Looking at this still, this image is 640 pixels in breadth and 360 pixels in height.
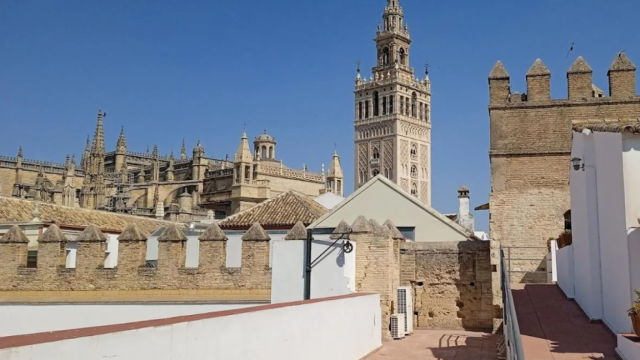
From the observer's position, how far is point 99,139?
61.2 metres

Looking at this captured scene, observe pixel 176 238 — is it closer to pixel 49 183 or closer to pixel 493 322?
pixel 493 322

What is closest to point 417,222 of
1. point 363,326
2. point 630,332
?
point 363,326

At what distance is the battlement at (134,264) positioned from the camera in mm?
15508

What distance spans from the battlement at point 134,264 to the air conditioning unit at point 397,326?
3128 millimetres

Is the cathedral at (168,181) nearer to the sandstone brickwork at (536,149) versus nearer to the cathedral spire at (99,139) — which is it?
the cathedral spire at (99,139)

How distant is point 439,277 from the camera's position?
15984mm

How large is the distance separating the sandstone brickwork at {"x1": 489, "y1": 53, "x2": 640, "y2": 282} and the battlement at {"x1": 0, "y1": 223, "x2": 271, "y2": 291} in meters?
9.62

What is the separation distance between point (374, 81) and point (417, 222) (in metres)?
72.6

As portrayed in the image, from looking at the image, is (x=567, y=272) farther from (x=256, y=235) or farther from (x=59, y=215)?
(x=59, y=215)

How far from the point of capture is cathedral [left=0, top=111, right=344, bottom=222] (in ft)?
165

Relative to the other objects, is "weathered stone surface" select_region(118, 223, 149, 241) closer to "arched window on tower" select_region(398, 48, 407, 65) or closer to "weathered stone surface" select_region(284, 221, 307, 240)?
"weathered stone surface" select_region(284, 221, 307, 240)

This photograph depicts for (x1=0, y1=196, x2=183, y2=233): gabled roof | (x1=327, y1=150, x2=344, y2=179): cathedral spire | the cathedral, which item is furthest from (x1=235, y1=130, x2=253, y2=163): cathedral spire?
(x1=0, y1=196, x2=183, y2=233): gabled roof

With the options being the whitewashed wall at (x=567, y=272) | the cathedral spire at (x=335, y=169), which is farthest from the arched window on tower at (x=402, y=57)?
the whitewashed wall at (x=567, y=272)

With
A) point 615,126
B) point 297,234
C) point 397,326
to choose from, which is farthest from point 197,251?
point 615,126
